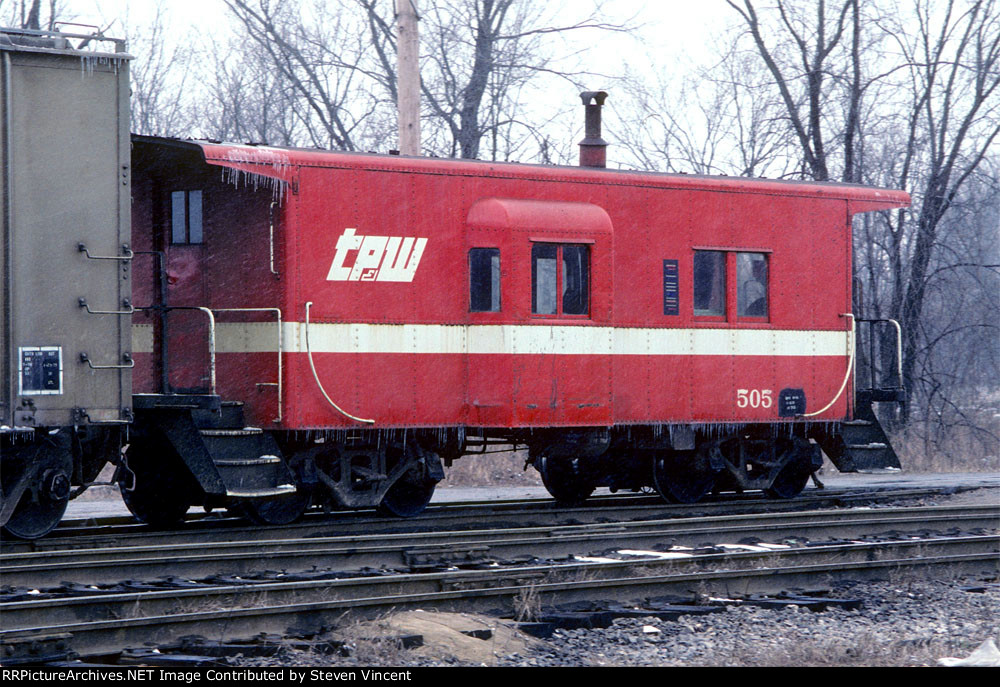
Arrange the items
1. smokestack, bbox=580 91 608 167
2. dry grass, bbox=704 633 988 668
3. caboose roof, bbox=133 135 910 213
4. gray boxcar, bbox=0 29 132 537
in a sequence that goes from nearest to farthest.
Answer: 1. dry grass, bbox=704 633 988 668
2. gray boxcar, bbox=0 29 132 537
3. caboose roof, bbox=133 135 910 213
4. smokestack, bbox=580 91 608 167

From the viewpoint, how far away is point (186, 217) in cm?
1220

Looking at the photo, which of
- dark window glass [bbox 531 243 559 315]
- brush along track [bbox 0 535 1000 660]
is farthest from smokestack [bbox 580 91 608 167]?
brush along track [bbox 0 535 1000 660]

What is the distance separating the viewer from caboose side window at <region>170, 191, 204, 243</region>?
1214cm

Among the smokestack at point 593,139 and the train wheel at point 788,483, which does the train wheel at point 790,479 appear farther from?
the smokestack at point 593,139

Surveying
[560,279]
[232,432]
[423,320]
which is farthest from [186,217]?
[560,279]

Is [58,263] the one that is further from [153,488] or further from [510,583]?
[510,583]

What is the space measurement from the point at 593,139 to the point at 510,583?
22.8 feet

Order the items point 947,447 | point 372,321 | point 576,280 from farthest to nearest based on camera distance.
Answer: point 947,447, point 576,280, point 372,321

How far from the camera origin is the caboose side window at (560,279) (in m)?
12.4

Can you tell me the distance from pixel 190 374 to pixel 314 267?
1690mm

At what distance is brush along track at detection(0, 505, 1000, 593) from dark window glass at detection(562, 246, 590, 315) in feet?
7.52

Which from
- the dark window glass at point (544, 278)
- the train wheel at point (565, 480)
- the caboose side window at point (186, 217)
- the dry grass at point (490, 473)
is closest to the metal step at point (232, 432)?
the caboose side window at point (186, 217)

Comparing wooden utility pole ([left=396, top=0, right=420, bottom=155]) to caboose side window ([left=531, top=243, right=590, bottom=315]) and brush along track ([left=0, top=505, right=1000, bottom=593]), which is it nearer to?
caboose side window ([left=531, top=243, right=590, bottom=315])

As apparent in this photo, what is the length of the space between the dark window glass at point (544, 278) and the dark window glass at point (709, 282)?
1882 millimetres
